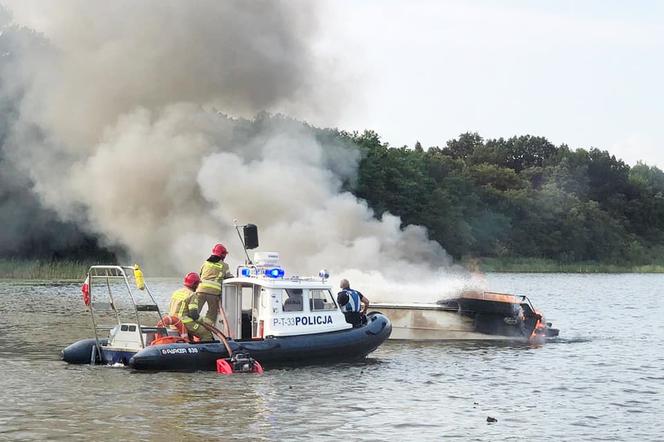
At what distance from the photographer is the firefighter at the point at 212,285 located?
84.8ft

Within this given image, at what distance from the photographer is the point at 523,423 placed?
66.4 feet

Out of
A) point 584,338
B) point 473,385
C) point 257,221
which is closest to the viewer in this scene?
point 473,385

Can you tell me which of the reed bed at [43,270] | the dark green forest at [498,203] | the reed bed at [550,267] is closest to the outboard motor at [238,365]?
the dark green forest at [498,203]

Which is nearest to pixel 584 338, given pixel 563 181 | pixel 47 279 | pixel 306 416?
pixel 306 416

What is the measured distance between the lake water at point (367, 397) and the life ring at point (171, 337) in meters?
0.92

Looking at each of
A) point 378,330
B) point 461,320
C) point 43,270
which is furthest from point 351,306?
point 43,270

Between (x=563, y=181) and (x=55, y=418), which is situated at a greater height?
(x=563, y=181)

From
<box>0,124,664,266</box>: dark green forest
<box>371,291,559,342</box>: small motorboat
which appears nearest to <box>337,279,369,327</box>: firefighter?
<box>371,291,559,342</box>: small motorboat

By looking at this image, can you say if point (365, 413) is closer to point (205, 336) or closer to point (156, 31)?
point (205, 336)

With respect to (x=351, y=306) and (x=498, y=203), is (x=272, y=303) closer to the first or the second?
(x=351, y=306)

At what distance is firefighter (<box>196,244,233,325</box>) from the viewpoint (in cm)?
2584

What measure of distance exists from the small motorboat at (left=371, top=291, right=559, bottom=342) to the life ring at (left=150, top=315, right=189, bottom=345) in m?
10.5

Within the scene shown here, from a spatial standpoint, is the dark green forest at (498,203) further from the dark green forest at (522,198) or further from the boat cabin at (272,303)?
the boat cabin at (272,303)

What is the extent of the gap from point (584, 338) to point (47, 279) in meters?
37.1
